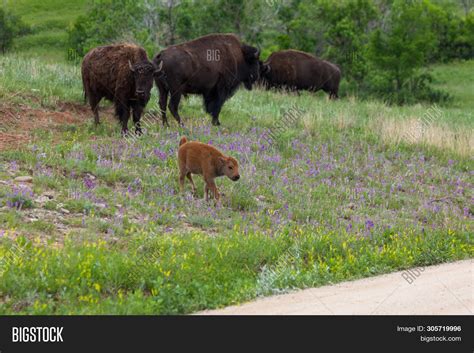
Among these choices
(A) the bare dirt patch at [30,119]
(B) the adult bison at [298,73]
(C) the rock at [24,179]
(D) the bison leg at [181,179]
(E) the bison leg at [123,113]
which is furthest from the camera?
(B) the adult bison at [298,73]

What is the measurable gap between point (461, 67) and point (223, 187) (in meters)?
49.8

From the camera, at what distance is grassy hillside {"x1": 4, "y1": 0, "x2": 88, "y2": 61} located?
65.9m

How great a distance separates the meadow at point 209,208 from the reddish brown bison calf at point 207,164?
39 centimetres

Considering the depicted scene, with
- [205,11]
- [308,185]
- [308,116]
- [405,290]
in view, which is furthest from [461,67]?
[405,290]

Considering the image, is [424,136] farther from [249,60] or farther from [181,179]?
[181,179]

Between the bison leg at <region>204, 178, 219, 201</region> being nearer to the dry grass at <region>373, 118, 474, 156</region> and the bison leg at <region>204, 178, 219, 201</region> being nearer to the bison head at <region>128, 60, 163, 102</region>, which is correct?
the bison head at <region>128, 60, 163, 102</region>

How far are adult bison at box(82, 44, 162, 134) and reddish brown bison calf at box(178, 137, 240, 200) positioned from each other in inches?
147

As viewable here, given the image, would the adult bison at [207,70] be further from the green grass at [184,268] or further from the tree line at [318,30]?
the tree line at [318,30]

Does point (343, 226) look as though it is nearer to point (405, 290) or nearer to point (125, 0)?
point (405, 290)

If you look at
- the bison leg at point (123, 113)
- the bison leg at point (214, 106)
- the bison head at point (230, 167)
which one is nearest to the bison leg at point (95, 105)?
the bison leg at point (123, 113)

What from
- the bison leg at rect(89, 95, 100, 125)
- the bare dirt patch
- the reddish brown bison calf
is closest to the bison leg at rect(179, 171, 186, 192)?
the reddish brown bison calf

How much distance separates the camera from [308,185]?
1384cm

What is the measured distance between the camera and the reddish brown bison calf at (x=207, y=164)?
12.3m
